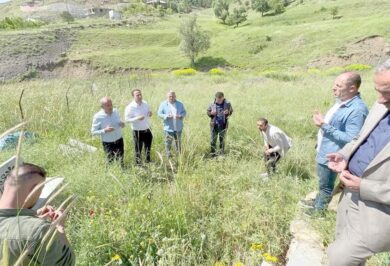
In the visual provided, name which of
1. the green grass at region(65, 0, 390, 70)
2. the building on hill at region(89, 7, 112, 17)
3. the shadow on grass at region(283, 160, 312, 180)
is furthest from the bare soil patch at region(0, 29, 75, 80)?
the building on hill at region(89, 7, 112, 17)

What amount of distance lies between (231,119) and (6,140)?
5.01 metres

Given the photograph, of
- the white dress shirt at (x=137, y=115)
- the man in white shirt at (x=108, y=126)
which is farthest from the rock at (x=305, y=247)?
the white dress shirt at (x=137, y=115)

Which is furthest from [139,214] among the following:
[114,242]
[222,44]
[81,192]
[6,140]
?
[222,44]

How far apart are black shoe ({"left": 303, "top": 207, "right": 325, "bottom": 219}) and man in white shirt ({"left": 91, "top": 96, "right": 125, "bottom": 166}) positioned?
3045 millimetres

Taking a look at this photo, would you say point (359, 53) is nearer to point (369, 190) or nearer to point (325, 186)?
point (325, 186)

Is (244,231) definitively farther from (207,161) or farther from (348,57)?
(348,57)

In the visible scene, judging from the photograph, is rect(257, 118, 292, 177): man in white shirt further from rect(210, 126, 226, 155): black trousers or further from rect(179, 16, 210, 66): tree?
rect(179, 16, 210, 66): tree

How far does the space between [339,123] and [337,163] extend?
953 mm

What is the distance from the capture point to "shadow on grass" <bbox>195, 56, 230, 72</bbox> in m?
40.9

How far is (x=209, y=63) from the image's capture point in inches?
1666

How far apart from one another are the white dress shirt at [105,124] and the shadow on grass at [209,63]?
36.0 meters

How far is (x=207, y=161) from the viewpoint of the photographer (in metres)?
4.98

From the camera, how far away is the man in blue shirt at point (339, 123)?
3.03m

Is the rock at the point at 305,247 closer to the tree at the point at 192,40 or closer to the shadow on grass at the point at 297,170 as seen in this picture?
the shadow on grass at the point at 297,170
